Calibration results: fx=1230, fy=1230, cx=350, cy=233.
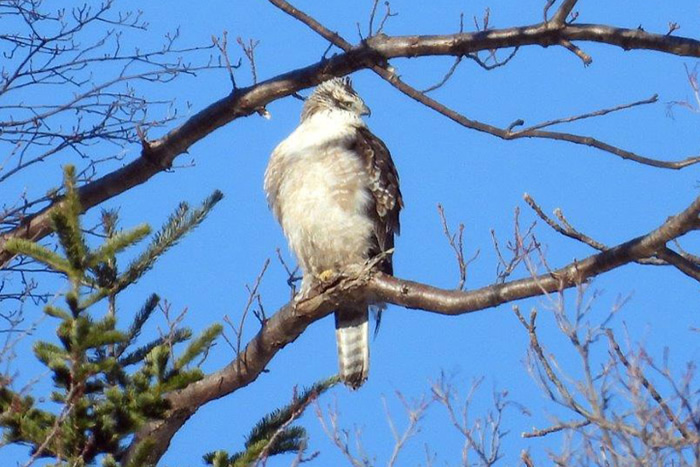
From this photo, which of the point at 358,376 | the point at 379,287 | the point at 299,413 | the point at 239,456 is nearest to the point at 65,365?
the point at 239,456

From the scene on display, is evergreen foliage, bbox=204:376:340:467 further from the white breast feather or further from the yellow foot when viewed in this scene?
the white breast feather

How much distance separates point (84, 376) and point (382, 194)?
278 cm

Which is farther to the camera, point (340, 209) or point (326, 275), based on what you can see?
point (340, 209)

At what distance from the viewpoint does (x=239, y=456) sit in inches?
171

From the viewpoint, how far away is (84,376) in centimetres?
374

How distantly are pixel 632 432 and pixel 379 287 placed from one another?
1.32 meters

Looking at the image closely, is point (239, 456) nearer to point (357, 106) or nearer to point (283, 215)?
point (283, 215)

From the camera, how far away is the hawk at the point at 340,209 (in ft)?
20.2

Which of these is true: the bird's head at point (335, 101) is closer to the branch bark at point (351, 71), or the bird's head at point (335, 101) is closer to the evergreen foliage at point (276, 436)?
the branch bark at point (351, 71)

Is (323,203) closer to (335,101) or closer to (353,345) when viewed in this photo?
(353,345)

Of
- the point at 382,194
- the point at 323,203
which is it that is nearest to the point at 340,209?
the point at 323,203

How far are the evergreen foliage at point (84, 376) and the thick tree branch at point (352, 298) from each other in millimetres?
245

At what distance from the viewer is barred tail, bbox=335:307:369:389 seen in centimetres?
614

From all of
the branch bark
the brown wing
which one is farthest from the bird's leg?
the branch bark
